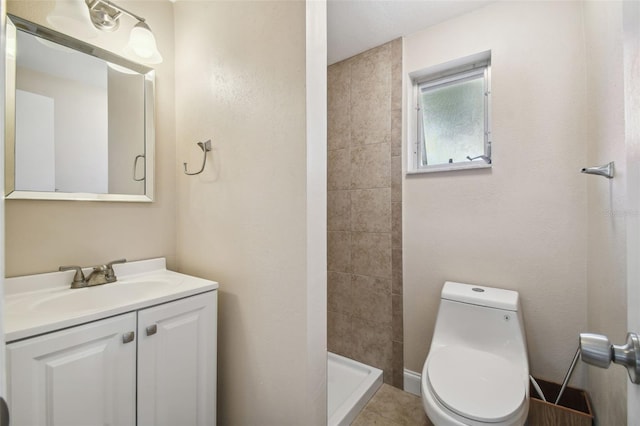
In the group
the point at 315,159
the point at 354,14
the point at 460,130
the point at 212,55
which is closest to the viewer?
the point at 315,159

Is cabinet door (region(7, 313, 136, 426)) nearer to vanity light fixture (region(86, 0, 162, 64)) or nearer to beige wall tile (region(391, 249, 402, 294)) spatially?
vanity light fixture (region(86, 0, 162, 64))

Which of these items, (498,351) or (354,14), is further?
(354,14)

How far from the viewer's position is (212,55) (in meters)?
1.33

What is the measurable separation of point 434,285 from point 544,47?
1457 millimetres

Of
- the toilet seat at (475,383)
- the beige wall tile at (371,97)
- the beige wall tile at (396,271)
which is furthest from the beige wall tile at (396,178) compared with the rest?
the toilet seat at (475,383)

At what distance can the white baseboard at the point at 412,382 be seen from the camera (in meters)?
1.75

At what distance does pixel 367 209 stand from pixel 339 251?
0.42m

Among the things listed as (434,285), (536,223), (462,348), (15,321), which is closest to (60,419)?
(15,321)

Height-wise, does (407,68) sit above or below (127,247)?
above

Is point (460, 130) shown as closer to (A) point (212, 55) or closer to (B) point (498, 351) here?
(B) point (498, 351)

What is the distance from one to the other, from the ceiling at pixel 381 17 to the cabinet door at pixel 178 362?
5.89 feet

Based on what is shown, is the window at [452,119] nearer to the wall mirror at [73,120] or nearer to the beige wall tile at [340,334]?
the beige wall tile at [340,334]

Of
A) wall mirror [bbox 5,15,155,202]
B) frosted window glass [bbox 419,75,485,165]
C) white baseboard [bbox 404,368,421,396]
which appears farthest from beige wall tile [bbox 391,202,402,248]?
wall mirror [bbox 5,15,155,202]

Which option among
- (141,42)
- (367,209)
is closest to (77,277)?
(141,42)
